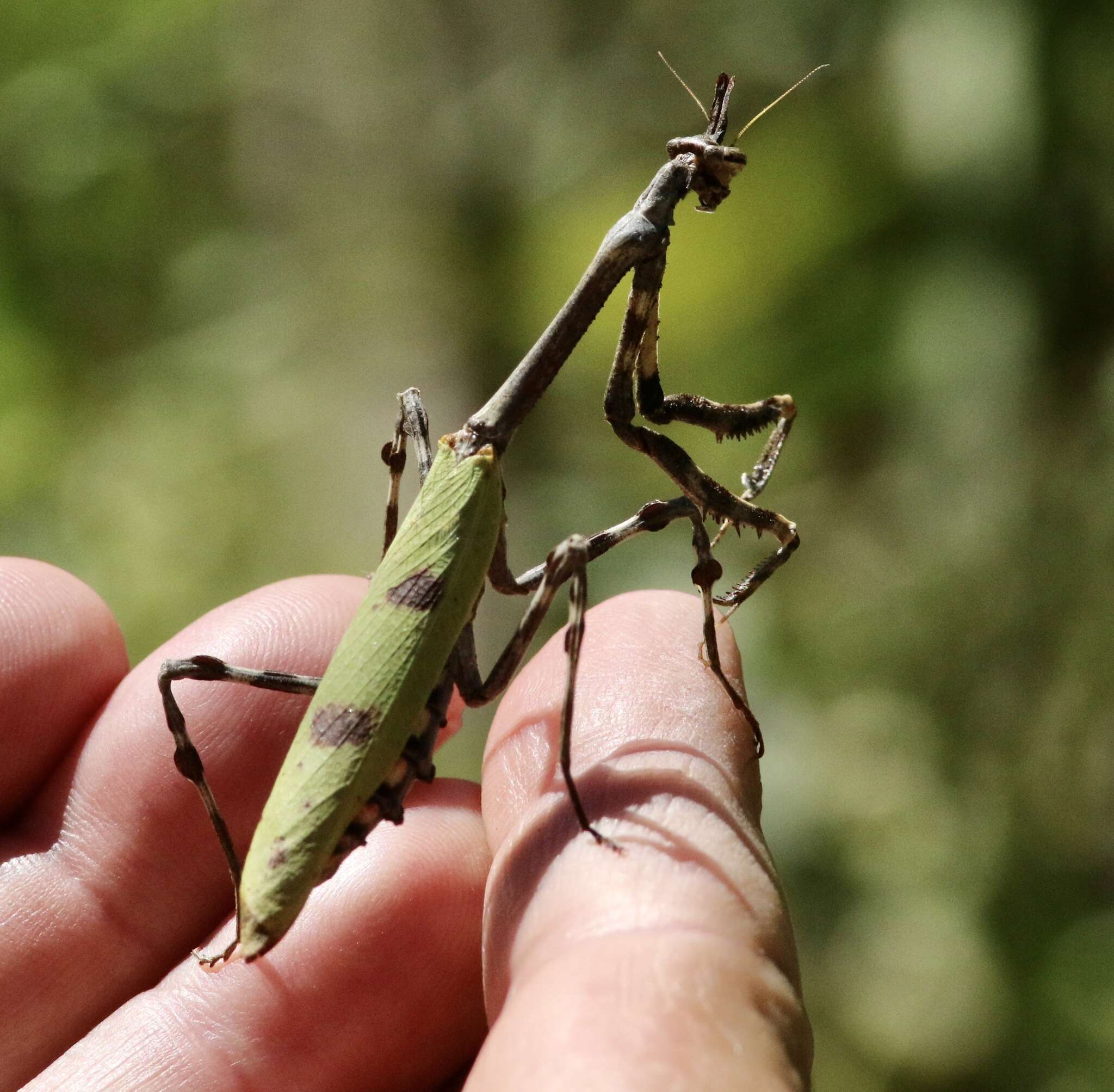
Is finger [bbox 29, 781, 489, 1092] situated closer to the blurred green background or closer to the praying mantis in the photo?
the praying mantis

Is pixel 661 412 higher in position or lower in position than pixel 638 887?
higher

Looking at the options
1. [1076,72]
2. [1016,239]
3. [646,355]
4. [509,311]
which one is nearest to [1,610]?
[646,355]

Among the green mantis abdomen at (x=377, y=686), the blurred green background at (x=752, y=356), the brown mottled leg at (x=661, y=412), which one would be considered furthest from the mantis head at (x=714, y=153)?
the blurred green background at (x=752, y=356)

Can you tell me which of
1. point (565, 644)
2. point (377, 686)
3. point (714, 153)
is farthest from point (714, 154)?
point (377, 686)

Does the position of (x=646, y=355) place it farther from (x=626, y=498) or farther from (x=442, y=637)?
(x=626, y=498)

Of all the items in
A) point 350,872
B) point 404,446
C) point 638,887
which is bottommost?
point 350,872

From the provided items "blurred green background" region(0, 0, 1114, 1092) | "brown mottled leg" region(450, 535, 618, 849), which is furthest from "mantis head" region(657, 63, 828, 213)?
"blurred green background" region(0, 0, 1114, 1092)

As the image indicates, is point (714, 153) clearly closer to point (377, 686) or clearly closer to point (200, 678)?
point (377, 686)
